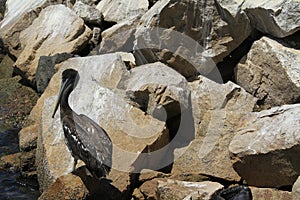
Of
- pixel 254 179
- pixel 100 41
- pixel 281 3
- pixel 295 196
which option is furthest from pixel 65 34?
pixel 295 196

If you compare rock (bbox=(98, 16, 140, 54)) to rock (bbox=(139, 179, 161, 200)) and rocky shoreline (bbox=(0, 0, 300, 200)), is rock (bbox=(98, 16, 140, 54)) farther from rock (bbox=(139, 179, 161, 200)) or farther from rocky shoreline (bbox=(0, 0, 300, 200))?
rock (bbox=(139, 179, 161, 200))

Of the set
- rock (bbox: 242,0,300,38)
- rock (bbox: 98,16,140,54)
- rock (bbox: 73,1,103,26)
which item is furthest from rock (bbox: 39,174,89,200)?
rock (bbox: 73,1,103,26)

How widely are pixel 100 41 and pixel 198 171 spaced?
3710 mm

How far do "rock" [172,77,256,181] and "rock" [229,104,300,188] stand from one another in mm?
255

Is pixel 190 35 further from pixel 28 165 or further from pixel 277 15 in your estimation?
pixel 28 165

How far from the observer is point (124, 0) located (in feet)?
31.9

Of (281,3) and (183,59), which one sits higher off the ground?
(281,3)

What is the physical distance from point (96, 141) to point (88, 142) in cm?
9

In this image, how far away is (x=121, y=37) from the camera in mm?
8945

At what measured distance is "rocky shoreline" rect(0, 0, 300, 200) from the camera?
239 inches

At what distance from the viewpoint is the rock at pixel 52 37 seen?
939cm

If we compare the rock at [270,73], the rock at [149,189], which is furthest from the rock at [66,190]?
the rock at [270,73]

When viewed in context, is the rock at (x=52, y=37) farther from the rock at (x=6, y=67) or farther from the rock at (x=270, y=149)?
the rock at (x=270, y=149)

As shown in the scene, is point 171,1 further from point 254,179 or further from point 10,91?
point 10,91
